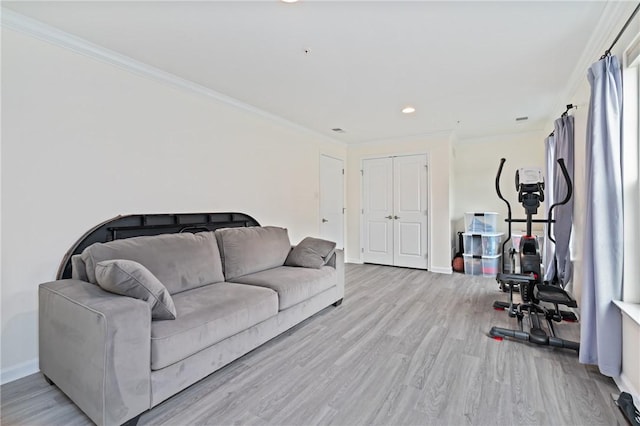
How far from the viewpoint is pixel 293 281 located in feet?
8.98

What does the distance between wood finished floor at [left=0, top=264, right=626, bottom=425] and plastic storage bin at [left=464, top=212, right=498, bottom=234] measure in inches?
90.5

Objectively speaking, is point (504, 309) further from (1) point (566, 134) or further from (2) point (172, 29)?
(2) point (172, 29)

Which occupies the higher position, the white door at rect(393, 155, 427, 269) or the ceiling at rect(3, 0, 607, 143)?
the ceiling at rect(3, 0, 607, 143)

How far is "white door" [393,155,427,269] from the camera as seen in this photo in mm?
5391

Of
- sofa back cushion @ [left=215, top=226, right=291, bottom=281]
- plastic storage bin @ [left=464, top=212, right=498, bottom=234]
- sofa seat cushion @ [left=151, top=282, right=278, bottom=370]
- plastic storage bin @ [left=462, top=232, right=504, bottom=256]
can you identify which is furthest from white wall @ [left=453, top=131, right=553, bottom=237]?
sofa seat cushion @ [left=151, top=282, right=278, bottom=370]

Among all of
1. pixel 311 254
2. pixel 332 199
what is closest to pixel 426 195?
pixel 332 199

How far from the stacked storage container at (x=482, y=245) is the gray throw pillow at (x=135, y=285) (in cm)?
471

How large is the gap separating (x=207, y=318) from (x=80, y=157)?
163 cm

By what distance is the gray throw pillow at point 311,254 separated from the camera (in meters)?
3.28

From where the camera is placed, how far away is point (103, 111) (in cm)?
248

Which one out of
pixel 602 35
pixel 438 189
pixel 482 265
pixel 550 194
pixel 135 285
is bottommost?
pixel 482 265

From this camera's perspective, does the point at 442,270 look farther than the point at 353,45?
Yes

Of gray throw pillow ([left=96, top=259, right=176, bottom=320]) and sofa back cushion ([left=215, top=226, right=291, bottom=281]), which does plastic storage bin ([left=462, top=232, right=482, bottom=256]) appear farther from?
gray throw pillow ([left=96, top=259, right=176, bottom=320])

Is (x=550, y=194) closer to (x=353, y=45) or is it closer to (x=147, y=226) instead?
(x=353, y=45)
